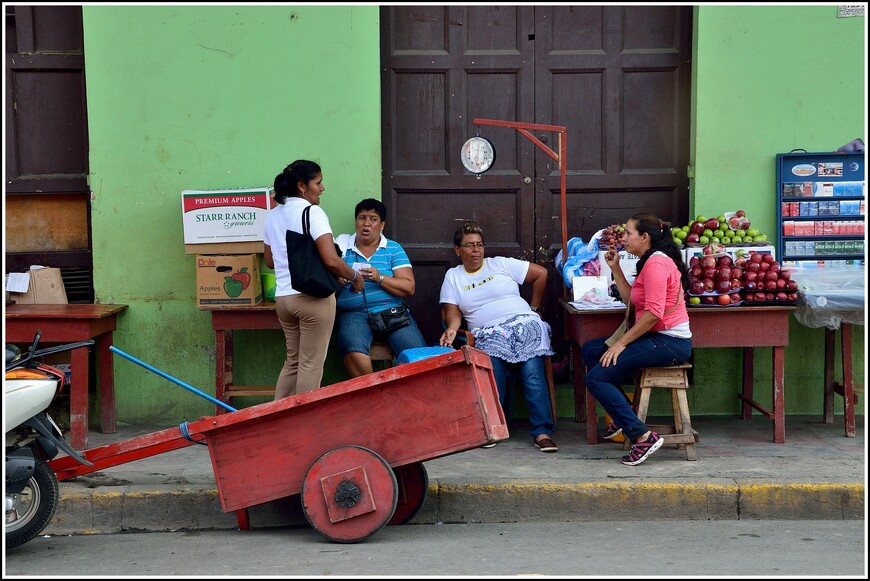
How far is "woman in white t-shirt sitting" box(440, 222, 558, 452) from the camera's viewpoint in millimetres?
6113

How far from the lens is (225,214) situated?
626 centimetres

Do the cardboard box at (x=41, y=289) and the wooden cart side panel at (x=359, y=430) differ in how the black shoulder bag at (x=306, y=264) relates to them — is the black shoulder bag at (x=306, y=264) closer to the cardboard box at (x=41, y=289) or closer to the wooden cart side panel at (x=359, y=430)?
the wooden cart side panel at (x=359, y=430)

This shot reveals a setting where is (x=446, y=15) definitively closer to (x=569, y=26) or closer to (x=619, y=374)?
(x=569, y=26)

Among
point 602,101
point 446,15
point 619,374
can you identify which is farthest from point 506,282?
point 446,15

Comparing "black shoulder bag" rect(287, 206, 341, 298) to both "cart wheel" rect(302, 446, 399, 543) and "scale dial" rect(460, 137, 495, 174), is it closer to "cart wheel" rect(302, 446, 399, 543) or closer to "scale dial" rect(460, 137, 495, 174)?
"cart wheel" rect(302, 446, 399, 543)

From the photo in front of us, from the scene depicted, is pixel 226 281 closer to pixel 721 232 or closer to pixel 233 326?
pixel 233 326

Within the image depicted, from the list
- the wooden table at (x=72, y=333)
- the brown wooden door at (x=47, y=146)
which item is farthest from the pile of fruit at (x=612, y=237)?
the brown wooden door at (x=47, y=146)

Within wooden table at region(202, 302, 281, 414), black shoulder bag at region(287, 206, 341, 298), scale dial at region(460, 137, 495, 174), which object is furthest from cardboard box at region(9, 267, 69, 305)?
scale dial at region(460, 137, 495, 174)

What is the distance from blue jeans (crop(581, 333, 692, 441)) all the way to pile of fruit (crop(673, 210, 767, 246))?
83 centimetres

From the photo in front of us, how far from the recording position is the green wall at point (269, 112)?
21.2 ft

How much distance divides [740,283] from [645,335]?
776 mm

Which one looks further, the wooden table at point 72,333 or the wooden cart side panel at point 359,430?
the wooden table at point 72,333

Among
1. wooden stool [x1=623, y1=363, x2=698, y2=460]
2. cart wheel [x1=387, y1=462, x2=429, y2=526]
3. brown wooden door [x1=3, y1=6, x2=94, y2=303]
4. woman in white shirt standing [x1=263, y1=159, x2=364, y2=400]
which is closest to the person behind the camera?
cart wheel [x1=387, y1=462, x2=429, y2=526]

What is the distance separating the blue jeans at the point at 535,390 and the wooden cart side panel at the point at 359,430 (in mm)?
1441
